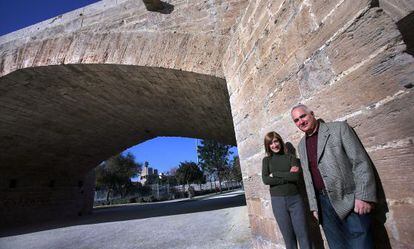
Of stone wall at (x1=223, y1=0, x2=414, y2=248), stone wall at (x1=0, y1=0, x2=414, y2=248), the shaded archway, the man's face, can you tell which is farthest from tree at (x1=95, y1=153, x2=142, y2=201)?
the man's face

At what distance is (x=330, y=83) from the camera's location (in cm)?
177

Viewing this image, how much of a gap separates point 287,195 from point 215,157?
38.6m

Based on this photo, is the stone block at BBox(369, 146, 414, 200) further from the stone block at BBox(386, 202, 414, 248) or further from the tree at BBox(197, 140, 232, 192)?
the tree at BBox(197, 140, 232, 192)

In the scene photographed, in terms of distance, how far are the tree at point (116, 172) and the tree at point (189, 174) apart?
7795mm

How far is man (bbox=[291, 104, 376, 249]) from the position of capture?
4.49ft

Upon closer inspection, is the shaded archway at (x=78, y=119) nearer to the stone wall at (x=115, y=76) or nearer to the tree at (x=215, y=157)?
the stone wall at (x=115, y=76)

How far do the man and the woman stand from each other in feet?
1.14

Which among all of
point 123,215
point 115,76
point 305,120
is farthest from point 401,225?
point 123,215

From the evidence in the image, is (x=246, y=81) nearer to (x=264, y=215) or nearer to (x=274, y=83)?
(x=274, y=83)

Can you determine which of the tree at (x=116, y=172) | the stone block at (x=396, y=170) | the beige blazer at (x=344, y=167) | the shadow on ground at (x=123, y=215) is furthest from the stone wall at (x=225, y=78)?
the tree at (x=116, y=172)

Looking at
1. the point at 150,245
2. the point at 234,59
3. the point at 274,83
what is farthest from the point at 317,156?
the point at 150,245

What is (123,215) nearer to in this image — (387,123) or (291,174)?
(291,174)

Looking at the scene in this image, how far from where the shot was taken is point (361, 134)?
1.53 meters

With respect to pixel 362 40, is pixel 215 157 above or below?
above
